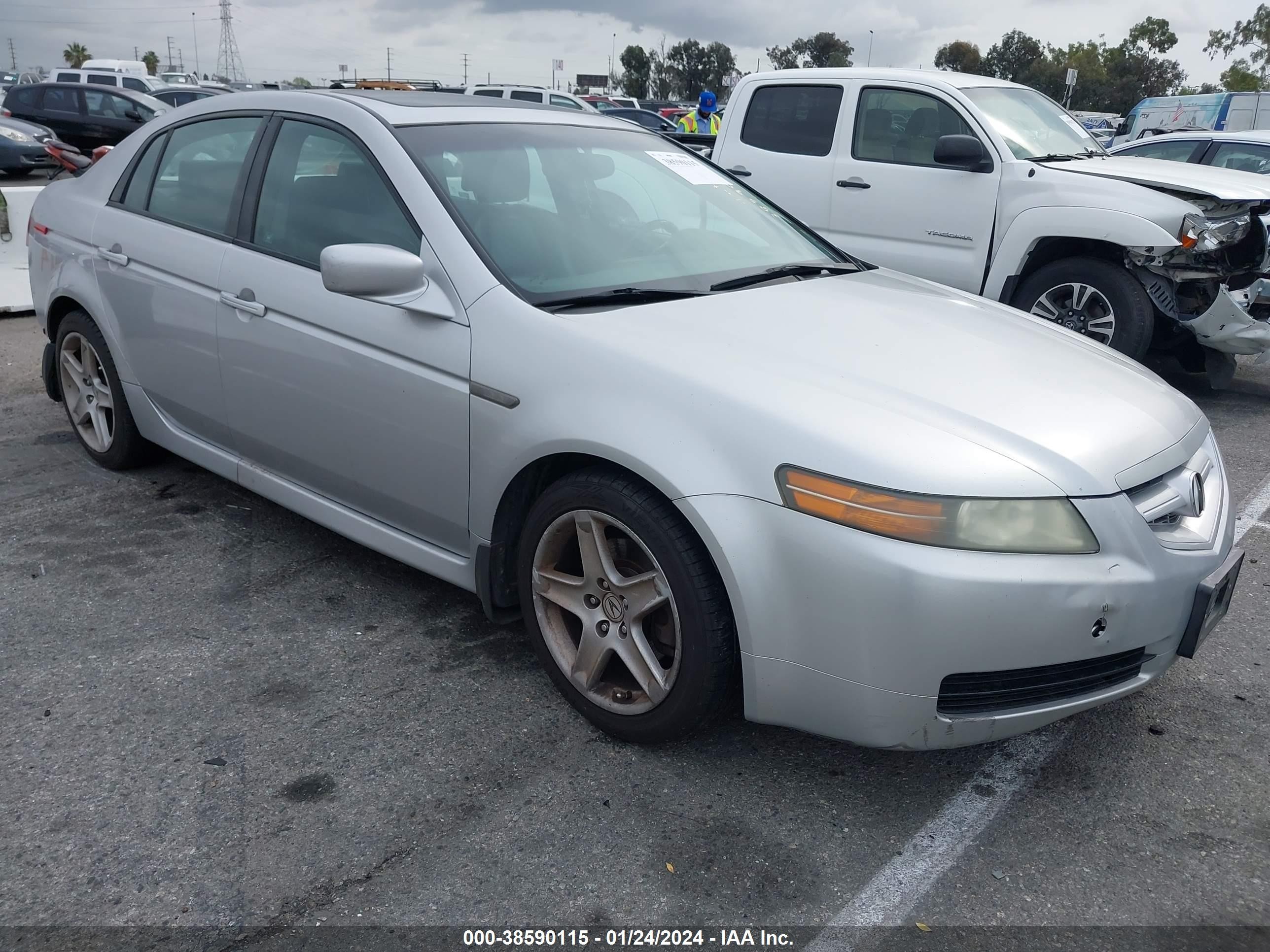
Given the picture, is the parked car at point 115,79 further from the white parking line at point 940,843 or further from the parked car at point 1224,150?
the white parking line at point 940,843

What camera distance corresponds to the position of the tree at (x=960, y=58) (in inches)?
3174

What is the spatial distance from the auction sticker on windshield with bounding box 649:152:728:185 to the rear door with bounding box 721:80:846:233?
10.6 ft

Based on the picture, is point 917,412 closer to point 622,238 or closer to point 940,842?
point 940,842

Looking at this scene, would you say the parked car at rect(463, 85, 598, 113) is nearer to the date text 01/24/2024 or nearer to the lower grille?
the lower grille

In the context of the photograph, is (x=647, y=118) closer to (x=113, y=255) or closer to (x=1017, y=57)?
(x=113, y=255)

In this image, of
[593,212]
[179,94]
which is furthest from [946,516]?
[179,94]

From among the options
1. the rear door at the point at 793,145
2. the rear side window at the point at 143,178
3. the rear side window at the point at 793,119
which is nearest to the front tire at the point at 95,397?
the rear side window at the point at 143,178

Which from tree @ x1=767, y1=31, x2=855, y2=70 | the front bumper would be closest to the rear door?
the front bumper

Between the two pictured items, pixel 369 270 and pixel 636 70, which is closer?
pixel 369 270

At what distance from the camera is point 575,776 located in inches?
104

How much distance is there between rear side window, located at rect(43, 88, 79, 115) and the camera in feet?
60.7

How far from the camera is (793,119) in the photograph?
744cm

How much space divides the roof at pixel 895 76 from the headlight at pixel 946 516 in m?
5.29

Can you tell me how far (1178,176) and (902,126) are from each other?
1.71 metres
